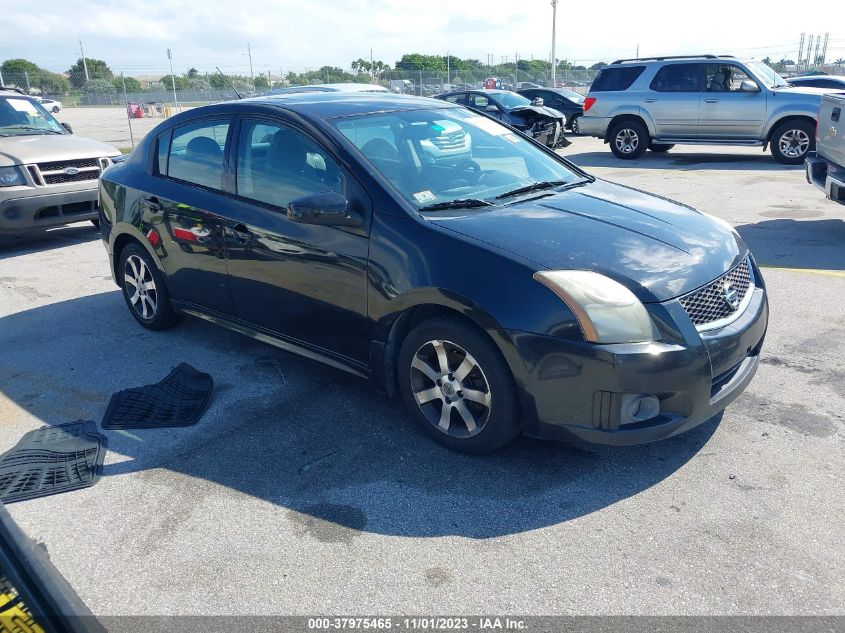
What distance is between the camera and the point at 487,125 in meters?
4.93

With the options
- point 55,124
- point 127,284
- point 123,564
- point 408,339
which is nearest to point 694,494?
point 408,339

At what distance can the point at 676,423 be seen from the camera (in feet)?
10.7

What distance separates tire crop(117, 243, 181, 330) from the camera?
5383mm

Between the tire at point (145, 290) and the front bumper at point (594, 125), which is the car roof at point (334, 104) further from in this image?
the front bumper at point (594, 125)

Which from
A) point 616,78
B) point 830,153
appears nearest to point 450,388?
point 830,153

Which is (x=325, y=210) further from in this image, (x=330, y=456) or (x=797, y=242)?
(x=797, y=242)

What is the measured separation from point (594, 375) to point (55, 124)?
938 cm

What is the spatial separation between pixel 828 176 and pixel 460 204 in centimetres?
551

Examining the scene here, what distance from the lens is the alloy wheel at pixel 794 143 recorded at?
13320 mm

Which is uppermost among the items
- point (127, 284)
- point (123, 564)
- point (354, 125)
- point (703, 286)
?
point (354, 125)

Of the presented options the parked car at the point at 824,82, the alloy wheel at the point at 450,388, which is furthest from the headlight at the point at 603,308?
the parked car at the point at 824,82

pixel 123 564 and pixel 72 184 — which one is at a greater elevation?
pixel 72 184

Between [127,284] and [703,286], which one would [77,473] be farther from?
[703,286]

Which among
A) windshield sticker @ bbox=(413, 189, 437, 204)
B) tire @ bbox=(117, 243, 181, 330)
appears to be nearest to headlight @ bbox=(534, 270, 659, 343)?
windshield sticker @ bbox=(413, 189, 437, 204)
